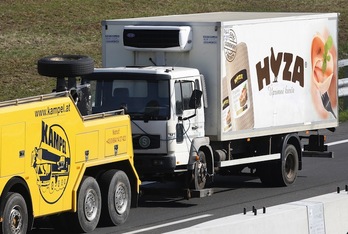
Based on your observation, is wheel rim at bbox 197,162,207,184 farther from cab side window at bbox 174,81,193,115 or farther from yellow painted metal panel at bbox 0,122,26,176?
yellow painted metal panel at bbox 0,122,26,176

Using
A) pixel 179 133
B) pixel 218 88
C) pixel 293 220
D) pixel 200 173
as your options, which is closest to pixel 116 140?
pixel 179 133

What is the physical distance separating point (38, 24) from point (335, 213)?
80.4 ft

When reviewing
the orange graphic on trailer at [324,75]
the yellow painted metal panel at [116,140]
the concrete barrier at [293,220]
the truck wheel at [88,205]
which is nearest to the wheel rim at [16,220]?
the truck wheel at [88,205]

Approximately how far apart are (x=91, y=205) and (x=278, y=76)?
5.50m

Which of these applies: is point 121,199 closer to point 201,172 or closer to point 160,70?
point 201,172

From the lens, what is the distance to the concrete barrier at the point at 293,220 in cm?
1122

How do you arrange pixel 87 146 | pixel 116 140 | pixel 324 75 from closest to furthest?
pixel 87 146 < pixel 116 140 < pixel 324 75

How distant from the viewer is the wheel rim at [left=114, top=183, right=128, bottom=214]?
16.9m

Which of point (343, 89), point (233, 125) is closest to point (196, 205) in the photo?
point (233, 125)

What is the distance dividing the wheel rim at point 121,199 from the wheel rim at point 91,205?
517 mm

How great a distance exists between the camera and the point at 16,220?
1460cm

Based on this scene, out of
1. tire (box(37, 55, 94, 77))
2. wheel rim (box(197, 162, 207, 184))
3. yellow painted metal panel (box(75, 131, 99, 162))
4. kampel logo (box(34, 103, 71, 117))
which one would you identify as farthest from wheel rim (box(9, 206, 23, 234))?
wheel rim (box(197, 162, 207, 184))

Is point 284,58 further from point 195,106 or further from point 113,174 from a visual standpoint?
point 113,174

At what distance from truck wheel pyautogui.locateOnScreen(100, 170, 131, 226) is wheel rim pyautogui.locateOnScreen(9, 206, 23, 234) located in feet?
7.14
